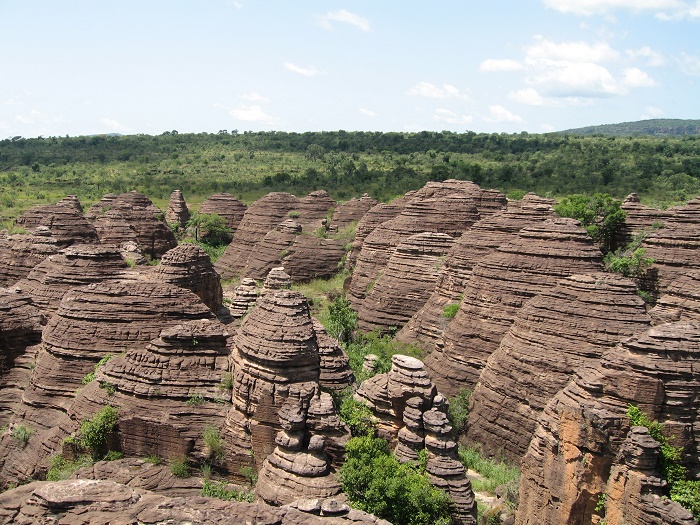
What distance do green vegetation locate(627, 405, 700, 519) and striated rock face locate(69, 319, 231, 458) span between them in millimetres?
9510

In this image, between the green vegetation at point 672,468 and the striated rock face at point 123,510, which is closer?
the striated rock face at point 123,510

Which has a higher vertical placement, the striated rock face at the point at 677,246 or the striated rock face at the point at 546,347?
the striated rock face at the point at 677,246

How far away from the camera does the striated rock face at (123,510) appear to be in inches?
426

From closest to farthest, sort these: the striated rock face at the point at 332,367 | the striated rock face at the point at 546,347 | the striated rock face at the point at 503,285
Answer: the striated rock face at the point at 546,347
the striated rock face at the point at 332,367
the striated rock face at the point at 503,285

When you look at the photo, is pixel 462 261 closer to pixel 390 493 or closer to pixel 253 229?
pixel 390 493

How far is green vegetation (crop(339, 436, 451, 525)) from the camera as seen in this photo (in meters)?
13.2

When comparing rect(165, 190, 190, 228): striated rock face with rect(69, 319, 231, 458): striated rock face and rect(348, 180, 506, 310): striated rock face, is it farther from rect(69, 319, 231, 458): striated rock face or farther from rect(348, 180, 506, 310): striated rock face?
rect(69, 319, 231, 458): striated rock face

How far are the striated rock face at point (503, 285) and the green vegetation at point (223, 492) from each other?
9.99m

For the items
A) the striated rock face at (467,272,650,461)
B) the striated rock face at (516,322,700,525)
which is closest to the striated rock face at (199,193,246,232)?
the striated rock face at (467,272,650,461)

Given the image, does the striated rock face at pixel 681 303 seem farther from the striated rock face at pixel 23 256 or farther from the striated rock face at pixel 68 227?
the striated rock face at pixel 68 227

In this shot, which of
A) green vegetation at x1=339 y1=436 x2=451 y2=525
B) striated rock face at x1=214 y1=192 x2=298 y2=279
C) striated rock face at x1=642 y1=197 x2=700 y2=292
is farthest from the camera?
striated rock face at x1=214 y1=192 x2=298 y2=279

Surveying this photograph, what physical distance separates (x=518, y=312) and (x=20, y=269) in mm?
21126

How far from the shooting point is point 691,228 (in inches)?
1005

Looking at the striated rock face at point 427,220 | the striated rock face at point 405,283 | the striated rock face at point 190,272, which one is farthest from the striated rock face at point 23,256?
the striated rock face at point 427,220
